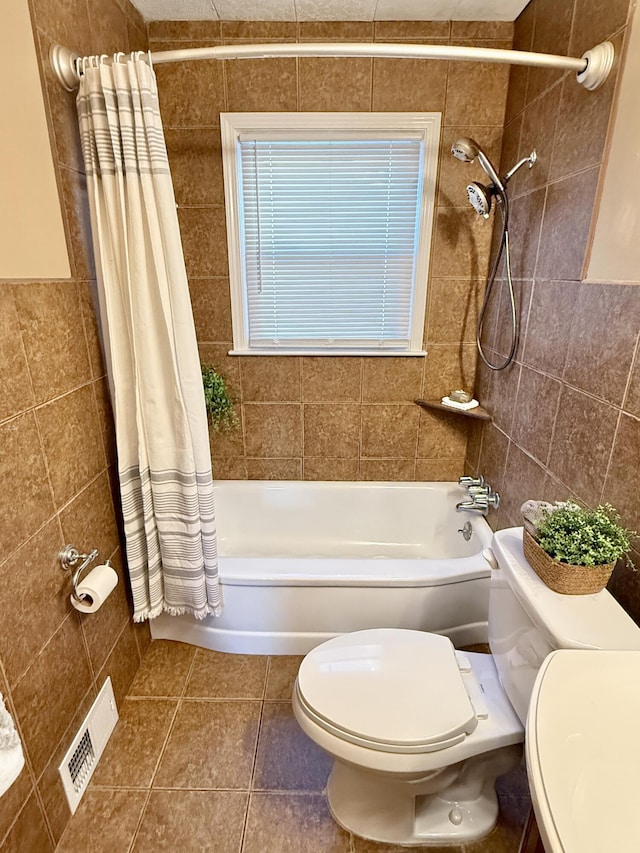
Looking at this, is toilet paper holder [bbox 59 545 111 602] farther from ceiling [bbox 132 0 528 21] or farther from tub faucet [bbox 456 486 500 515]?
ceiling [bbox 132 0 528 21]

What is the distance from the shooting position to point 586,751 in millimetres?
639

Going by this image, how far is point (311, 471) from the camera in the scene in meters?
2.35

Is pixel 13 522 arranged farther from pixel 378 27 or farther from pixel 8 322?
pixel 378 27

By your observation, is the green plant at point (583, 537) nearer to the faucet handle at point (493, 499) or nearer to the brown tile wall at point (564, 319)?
the brown tile wall at point (564, 319)

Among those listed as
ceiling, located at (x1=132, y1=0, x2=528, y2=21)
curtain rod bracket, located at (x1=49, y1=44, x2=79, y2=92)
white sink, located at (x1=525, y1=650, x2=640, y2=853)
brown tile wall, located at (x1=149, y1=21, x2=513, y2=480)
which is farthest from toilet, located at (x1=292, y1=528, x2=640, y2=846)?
ceiling, located at (x1=132, y1=0, x2=528, y2=21)

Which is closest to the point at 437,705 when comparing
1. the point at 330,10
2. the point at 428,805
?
the point at 428,805

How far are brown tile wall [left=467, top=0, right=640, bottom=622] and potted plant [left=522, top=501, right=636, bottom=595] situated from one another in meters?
0.12

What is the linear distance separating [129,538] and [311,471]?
1.04 metres

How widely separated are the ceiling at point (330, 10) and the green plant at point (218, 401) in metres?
1.40

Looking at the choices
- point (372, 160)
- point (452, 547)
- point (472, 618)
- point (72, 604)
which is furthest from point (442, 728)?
point (372, 160)

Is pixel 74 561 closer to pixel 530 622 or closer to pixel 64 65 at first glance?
pixel 530 622

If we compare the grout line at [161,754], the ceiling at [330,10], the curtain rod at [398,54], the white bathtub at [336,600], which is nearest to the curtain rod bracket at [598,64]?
the curtain rod at [398,54]

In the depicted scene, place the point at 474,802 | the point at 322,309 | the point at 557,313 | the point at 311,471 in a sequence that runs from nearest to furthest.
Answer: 1. the point at 474,802
2. the point at 557,313
3. the point at 322,309
4. the point at 311,471

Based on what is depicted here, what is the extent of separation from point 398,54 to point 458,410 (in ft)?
4.45
